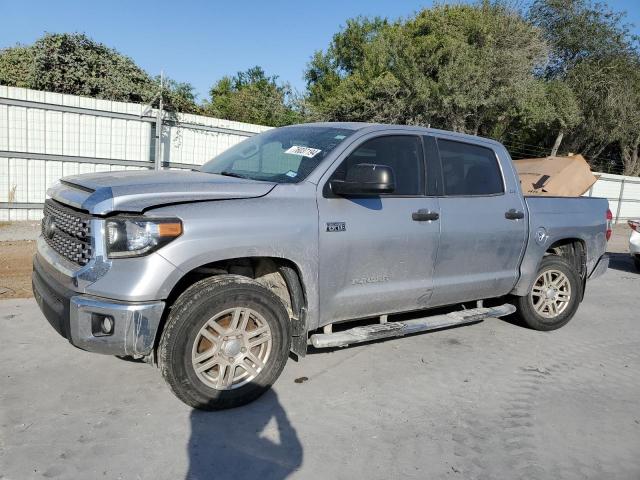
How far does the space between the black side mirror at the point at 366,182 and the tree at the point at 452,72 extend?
15.6 meters

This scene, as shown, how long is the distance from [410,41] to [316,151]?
17.6 meters

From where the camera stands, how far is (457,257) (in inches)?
183

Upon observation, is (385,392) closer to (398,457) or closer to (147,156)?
(398,457)

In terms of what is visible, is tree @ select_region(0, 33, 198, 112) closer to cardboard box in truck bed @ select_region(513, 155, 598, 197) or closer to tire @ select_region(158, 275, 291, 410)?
cardboard box in truck bed @ select_region(513, 155, 598, 197)

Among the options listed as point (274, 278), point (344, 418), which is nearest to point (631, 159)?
point (274, 278)

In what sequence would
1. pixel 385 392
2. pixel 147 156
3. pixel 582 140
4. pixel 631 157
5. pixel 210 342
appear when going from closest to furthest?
1. pixel 210 342
2. pixel 385 392
3. pixel 147 156
4. pixel 582 140
5. pixel 631 157

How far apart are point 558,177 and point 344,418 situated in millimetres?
5719

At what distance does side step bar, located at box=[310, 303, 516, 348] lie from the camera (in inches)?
155

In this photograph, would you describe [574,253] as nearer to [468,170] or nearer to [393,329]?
[468,170]

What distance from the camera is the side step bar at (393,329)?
3.93 metres

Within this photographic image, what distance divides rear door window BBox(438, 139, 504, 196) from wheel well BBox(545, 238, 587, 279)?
4.37ft

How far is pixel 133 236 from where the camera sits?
3168 millimetres

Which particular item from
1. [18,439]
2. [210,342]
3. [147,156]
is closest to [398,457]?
[210,342]

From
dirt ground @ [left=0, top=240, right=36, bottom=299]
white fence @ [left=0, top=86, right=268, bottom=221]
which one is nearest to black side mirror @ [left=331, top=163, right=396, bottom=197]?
dirt ground @ [left=0, top=240, right=36, bottom=299]
